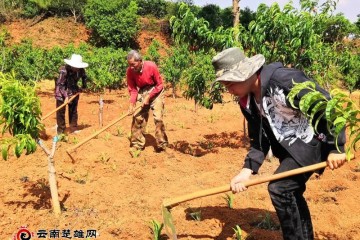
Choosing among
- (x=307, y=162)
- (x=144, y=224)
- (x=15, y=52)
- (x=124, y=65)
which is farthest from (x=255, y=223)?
(x=15, y=52)

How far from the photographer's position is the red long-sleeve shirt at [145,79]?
6.53m

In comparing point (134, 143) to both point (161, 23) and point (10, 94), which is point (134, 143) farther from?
point (161, 23)

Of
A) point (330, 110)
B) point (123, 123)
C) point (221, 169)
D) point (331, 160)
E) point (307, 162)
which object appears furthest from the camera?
point (123, 123)

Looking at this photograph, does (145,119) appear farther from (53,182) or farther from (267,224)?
(267,224)

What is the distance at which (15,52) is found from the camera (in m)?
22.0

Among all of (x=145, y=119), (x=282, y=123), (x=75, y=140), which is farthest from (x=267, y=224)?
(x=75, y=140)

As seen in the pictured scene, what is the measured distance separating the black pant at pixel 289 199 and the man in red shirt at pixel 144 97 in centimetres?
390

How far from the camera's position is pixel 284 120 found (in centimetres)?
292

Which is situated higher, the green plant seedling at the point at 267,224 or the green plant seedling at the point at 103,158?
the green plant seedling at the point at 267,224

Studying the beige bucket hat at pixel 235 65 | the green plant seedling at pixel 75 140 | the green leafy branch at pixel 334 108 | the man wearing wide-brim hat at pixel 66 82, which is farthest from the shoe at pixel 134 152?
the green leafy branch at pixel 334 108

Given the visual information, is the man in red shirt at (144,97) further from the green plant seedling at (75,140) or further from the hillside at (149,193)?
the green plant seedling at (75,140)

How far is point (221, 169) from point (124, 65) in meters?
15.3

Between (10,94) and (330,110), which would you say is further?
(10,94)

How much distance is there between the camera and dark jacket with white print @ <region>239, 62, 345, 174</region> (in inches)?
108
